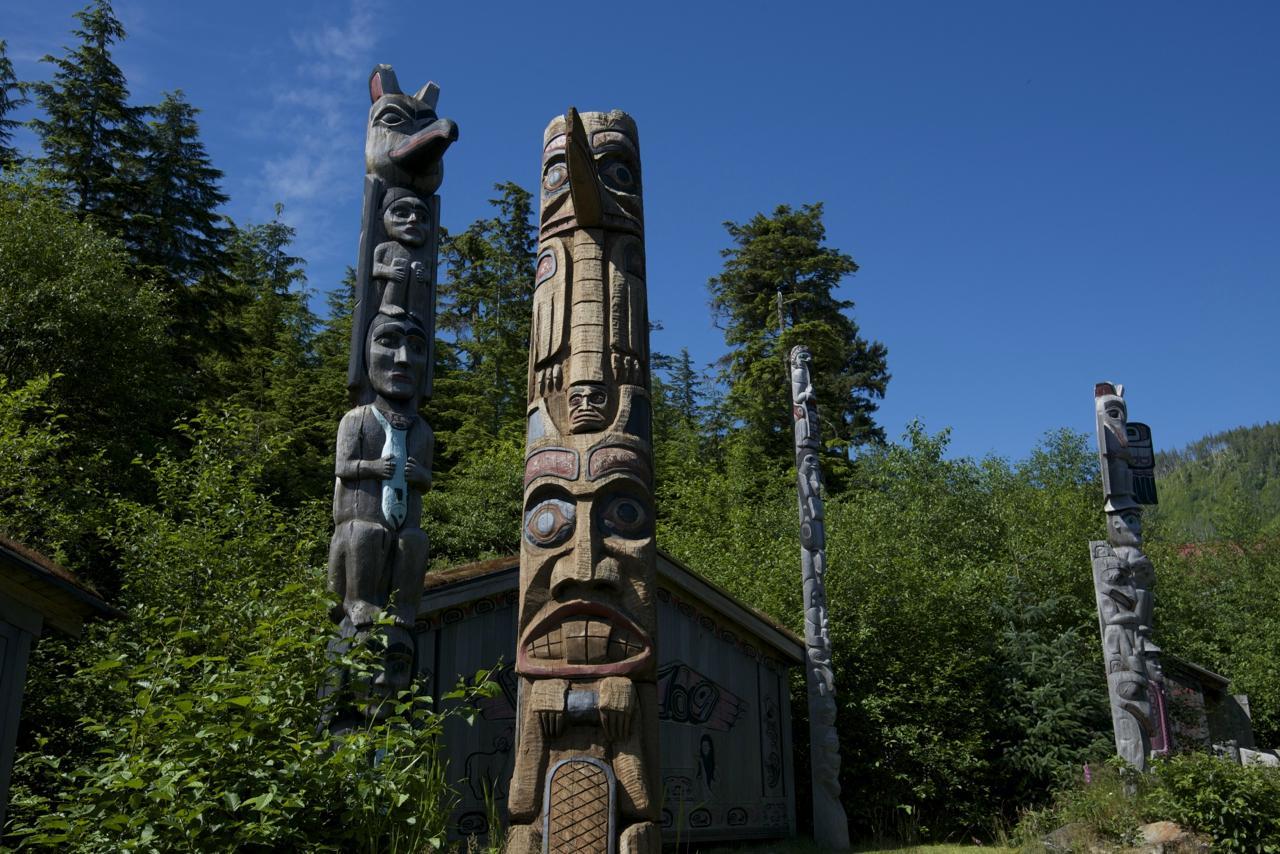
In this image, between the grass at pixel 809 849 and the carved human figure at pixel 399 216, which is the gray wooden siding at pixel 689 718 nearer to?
the grass at pixel 809 849

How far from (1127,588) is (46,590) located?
1083 centimetres

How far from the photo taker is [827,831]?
11.0m

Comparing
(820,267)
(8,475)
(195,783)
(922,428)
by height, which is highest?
(820,267)

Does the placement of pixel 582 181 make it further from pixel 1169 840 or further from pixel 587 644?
pixel 1169 840

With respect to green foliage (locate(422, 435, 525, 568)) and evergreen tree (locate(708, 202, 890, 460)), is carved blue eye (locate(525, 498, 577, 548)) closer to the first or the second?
green foliage (locate(422, 435, 525, 568))

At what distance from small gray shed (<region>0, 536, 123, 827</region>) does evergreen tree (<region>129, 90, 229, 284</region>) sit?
14.4m

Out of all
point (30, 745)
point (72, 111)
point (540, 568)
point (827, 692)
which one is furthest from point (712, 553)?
point (72, 111)

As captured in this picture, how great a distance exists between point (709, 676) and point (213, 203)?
1520cm

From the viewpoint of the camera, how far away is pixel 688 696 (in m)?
11.0

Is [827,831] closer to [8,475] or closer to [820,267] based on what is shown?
[8,475]

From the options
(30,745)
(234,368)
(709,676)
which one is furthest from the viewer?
(234,368)

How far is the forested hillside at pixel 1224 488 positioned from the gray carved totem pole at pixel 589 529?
2024 centimetres

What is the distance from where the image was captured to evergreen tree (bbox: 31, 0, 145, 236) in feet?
61.3

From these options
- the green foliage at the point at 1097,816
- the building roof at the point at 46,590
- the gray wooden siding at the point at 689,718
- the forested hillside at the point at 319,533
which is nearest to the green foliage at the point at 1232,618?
the forested hillside at the point at 319,533
